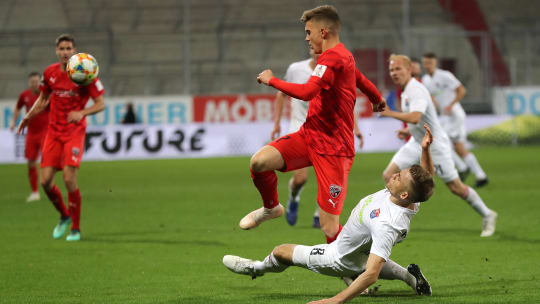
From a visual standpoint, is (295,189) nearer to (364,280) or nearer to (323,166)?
(323,166)

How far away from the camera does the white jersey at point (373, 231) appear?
5.71 m

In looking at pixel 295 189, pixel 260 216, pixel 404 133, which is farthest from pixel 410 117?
pixel 260 216

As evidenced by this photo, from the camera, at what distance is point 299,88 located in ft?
20.1

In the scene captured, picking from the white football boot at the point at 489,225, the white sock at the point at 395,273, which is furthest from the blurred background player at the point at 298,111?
the white sock at the point at 395,273

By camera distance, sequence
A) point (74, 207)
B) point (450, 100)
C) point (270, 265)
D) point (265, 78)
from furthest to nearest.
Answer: point (450, 100) < point (74, 207) < point (270, 265) < point (265, 78)

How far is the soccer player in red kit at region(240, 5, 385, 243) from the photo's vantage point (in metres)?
6.53

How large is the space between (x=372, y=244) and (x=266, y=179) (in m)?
1.49

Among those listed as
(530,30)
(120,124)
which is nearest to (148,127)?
(120,124)

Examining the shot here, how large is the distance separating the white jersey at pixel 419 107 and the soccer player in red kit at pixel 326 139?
2.84 metres

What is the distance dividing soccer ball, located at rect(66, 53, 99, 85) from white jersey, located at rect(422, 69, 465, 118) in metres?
8.67

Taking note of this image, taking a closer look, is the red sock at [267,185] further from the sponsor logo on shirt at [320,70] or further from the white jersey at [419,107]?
the white jersey at [419,107]

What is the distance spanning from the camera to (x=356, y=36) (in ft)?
94.2

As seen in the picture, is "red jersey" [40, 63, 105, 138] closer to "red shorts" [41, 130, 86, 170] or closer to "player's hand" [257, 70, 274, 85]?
"red shorts" [41, 130, 86, 170]

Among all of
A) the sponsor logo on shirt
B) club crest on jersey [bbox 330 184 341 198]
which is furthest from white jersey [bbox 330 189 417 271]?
the sponsor logo on shirt
